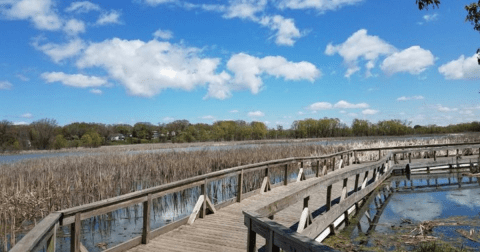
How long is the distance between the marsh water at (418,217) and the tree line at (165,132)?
5730 centimetres

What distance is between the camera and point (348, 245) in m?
6.96

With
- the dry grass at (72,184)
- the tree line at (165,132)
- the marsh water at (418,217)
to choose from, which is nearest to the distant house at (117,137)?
the tree line at (165,132)

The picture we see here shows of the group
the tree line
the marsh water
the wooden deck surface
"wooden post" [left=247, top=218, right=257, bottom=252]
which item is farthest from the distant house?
"wooden post" [left=247, top=218, right=257, bottom=252]

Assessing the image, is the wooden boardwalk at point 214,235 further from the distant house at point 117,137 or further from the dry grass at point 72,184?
the distant house at point 117,137

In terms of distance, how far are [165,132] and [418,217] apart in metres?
91.4

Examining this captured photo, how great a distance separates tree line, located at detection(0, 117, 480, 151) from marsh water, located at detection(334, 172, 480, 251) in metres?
57.3

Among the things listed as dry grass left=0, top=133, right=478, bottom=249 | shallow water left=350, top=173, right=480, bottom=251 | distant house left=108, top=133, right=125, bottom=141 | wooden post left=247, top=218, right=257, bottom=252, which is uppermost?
distant house left=108, top=133, right=125, bottom=141

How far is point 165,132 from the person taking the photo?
319ft

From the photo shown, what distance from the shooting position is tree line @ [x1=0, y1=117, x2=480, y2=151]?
187ft

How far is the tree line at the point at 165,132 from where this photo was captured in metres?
56.9

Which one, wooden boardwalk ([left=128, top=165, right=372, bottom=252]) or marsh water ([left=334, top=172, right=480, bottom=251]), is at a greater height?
wooden boardwalk ([left=128, top=165, right=372, bottom=252])

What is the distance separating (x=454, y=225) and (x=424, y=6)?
5.74 m

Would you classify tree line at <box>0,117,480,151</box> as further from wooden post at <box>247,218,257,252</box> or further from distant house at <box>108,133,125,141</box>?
wooden post at <box>247,218,257,252</box>

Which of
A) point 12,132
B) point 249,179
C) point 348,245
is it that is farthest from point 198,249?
point 12,132
